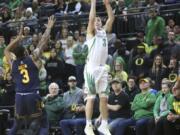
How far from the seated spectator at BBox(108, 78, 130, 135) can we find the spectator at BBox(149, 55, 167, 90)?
1.50 meters

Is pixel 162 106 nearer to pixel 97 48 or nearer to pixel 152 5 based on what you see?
pixel 97 48

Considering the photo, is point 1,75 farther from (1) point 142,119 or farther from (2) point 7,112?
(1) point 142,119

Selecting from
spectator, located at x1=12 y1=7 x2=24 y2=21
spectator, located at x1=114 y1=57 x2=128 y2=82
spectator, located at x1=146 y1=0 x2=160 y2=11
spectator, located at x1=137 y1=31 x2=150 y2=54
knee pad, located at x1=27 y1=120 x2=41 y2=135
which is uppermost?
spectator, located at x1=146 y1=0 x2=160 y2=11

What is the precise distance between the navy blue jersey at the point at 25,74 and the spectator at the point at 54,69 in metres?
5.50

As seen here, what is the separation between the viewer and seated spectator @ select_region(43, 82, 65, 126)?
18.2 metres

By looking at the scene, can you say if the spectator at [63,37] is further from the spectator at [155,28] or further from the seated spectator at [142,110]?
the seated spectator at [142,110]

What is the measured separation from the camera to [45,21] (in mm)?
24031

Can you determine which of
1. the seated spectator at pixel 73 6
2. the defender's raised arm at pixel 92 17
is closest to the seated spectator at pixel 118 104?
the defender's raised arm at pixel 92 17

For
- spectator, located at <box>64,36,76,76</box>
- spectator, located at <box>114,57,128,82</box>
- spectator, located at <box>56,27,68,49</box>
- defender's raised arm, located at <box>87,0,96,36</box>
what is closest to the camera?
defender's raised arm, located at <box>87,0,96,36</box>

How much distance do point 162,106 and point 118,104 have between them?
121 cm

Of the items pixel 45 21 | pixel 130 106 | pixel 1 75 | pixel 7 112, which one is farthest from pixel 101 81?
pixel 45 21

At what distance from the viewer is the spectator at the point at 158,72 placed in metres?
18.1

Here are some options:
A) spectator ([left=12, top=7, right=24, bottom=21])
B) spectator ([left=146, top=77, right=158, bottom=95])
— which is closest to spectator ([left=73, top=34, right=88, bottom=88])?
spectator ([left=146, top=77, right=158, bottom=95])

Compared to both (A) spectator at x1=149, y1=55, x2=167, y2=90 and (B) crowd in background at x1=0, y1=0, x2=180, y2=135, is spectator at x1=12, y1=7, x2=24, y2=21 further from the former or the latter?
(A) spectator at x1=149, y1=55, x2=167, y2=90
